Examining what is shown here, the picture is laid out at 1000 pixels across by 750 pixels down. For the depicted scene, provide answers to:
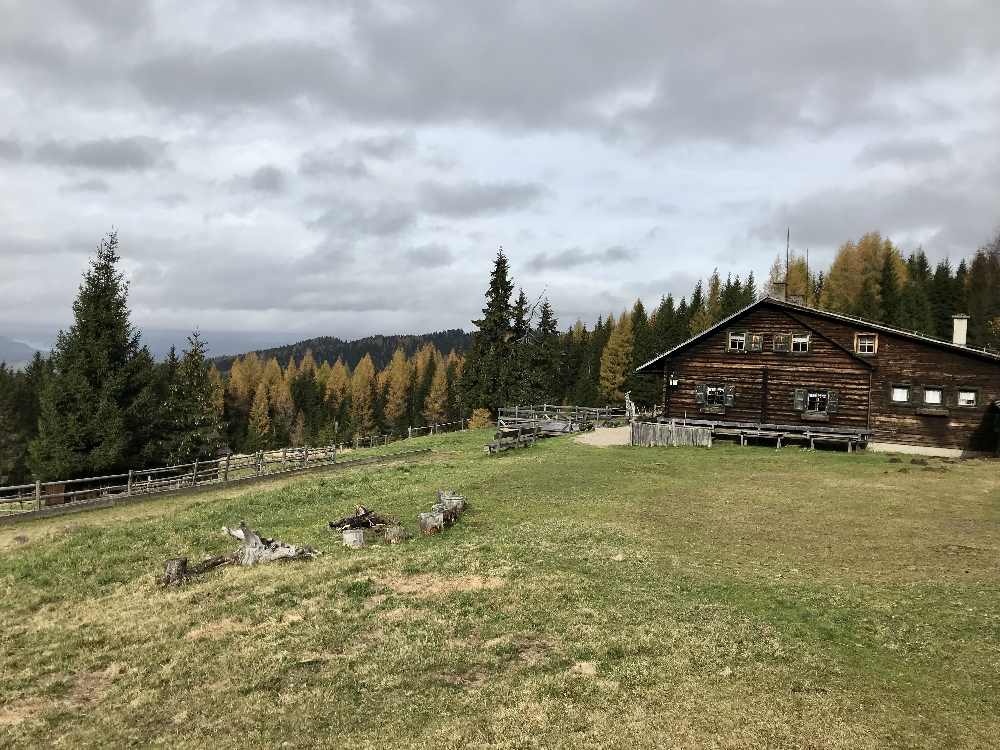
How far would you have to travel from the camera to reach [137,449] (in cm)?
3778

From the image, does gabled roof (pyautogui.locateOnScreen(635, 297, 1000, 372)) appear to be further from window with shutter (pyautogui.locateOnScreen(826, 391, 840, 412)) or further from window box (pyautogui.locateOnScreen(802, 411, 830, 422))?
window box (pyautogui.locateOnScreen(802, 411, 830, 422))

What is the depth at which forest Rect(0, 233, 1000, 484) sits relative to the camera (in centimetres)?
3566

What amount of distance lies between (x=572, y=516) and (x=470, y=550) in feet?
15.2

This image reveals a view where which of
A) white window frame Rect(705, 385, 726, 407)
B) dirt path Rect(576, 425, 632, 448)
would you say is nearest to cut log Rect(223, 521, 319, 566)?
dirt path Rect(576, 425, 632, 448)

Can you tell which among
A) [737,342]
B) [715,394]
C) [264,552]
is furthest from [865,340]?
[264,552]

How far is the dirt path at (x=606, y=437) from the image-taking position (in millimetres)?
37281

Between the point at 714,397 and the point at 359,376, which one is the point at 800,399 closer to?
the point at 714,397

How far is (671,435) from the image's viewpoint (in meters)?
36.1

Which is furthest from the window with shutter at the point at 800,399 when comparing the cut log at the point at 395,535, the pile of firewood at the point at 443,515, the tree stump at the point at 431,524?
the cut log at the point at 395,535

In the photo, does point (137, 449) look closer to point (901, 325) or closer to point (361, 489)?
point (361, 489)

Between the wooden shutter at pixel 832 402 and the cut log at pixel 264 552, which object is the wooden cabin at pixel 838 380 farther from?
the cut log at pixel 264 552

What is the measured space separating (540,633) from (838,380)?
103ft

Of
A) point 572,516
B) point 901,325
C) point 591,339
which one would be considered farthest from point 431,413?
point 572,516

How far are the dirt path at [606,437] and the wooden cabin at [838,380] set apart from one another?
11.5ft
